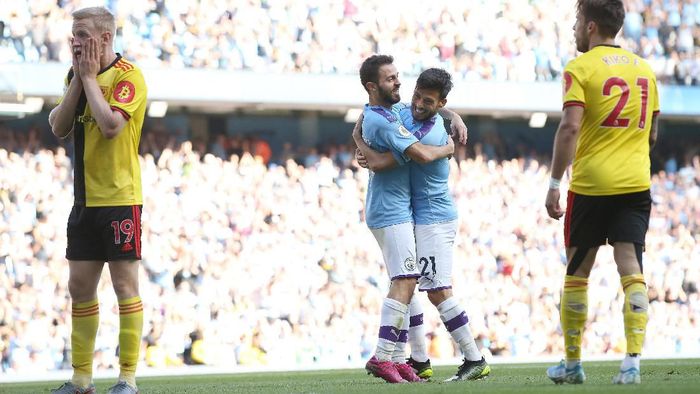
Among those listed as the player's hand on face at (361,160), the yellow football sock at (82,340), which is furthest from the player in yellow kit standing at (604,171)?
the yellow football sock at (82,340)

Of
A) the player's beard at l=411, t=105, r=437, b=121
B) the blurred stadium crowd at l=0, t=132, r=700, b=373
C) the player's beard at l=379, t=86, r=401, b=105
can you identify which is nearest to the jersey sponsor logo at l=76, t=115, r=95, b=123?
the player's beard at l=379, t=86, r=401, b=105

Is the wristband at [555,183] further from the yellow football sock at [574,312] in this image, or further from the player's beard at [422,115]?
the player's beard at [422,115]

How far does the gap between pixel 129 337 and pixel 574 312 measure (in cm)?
248

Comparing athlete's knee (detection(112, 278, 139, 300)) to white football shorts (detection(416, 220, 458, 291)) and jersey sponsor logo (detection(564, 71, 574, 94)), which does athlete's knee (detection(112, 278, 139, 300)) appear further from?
jersey sponsor logo (detection(564, 71, 574, 94))

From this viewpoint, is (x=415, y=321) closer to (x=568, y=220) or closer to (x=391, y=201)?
(x=391, y=201)

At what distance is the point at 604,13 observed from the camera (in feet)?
23.1

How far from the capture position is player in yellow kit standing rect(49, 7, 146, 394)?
7.14m

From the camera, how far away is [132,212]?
7.25 m

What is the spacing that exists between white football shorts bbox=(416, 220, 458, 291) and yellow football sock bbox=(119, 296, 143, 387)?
7.45 ft

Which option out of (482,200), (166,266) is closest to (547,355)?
(482,200)

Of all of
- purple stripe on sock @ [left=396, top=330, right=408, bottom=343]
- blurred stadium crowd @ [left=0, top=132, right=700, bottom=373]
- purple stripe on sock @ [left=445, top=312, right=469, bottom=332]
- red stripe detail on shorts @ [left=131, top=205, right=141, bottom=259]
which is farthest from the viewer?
blurred stadium crowd @ [left=0, top=132, right=700, bottom=373]

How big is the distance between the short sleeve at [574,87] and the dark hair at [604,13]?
0.28 metres

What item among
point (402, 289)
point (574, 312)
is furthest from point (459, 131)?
point (574, 312)

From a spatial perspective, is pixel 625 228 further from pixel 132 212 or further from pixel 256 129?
pixel 256 129
